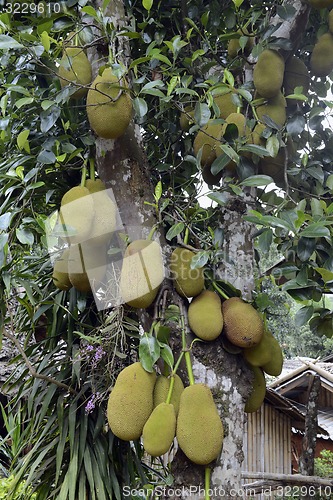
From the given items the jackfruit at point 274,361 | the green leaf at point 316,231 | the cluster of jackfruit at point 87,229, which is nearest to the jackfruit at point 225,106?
the cluster of jackfruit at point 87,229

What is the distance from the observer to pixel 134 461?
1.63 metres

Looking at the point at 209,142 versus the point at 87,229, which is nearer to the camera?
the point at 87,229

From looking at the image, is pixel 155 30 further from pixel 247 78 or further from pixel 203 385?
pixel 203 385

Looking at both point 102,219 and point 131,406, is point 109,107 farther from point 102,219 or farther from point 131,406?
point 131,406

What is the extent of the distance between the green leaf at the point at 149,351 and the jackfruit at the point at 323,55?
910 mm

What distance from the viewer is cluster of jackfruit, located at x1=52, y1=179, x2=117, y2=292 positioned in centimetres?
109

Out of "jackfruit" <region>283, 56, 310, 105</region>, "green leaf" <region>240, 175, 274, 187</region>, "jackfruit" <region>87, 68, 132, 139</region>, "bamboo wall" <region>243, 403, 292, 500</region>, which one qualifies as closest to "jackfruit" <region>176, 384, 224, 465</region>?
"green leaf" <region>240, 175, 274, 187</region>

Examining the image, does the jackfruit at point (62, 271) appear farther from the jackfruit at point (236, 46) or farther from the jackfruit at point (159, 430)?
the jackfruit at point (236, 46)

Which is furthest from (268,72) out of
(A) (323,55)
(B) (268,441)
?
(B) (268,441)

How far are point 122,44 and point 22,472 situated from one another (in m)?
1.33

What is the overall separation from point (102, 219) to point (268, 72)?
1.89 feet

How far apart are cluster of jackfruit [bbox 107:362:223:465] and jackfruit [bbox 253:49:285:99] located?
772 millimetres

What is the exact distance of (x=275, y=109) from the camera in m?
1.25

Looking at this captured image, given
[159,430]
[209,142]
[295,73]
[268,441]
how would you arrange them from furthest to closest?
[268,441] → [295,73] → [209,142] → [159,430]
